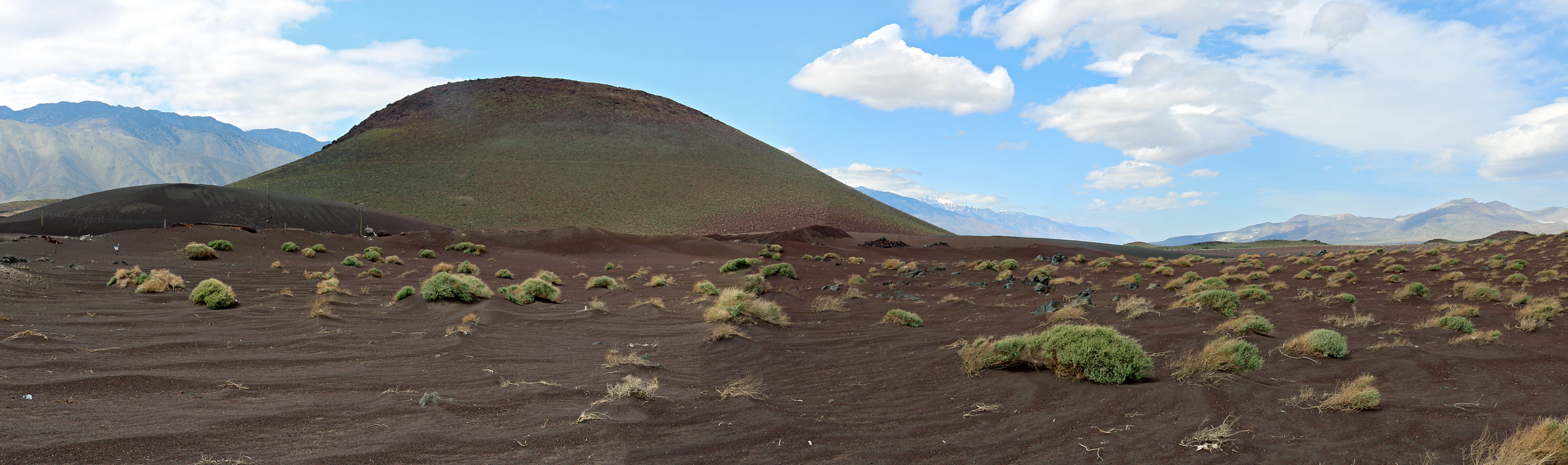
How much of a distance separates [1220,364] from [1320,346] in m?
2.17

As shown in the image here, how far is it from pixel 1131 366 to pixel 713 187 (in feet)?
270

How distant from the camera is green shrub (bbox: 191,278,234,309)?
37.4ft

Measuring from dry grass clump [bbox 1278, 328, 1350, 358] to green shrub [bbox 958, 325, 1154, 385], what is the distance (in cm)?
193

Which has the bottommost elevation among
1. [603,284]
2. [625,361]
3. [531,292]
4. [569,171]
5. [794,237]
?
[625,361]

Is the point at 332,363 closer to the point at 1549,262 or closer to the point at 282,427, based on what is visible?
the point at 282,427

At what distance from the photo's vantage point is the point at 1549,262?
24.6 m

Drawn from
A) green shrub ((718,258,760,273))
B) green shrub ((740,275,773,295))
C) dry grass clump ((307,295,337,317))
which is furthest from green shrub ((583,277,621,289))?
green shrub ((718,258,760,273))

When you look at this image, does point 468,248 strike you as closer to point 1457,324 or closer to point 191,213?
point 1457,324

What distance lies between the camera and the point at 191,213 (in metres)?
55.9

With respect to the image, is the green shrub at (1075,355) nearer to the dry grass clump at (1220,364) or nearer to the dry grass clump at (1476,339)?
the dry grass clump at (1220,364)

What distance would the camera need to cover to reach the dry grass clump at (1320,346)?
7.78 meters

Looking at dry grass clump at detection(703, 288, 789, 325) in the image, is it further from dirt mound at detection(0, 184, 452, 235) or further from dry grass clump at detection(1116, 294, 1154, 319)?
dirt mound at detection(0, 184, 452, 235)

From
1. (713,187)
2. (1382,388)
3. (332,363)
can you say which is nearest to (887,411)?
(1382,388)

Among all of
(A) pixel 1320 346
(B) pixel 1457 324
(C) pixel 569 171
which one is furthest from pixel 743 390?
(C) pixel 569 171
